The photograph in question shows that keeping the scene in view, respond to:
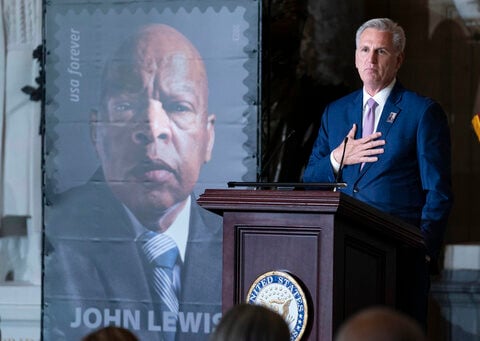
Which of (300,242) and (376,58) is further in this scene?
(376,58)

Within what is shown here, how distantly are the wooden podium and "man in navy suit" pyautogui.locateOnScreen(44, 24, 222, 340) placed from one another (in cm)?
165

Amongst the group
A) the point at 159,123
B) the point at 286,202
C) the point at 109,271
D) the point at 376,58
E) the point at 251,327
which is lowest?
the point at 109,271

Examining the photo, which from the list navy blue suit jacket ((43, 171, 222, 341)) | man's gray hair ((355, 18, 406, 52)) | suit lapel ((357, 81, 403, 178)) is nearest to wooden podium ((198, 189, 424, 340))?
suit lapel ((357, 81, 403, 178))

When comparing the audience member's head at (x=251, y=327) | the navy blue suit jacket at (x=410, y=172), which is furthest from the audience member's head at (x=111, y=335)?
the navy blue suit jacket at (x=410, y=172)

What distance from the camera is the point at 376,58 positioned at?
4844 mm

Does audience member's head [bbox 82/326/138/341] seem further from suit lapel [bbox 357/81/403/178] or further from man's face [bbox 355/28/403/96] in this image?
man's face [bbox 355/28/403/96]

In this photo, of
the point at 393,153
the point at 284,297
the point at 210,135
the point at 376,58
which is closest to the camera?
the point at 284,297

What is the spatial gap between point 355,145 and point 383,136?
0.54 feet

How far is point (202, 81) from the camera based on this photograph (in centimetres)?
544

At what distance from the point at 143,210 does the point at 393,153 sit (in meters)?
1.32

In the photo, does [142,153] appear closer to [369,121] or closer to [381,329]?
[369,121]

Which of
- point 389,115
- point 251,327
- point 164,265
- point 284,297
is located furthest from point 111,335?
point 164,265

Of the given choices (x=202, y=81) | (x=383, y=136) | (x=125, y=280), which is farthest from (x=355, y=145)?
(x=125, y=280)

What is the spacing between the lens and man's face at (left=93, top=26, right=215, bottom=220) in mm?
5461
